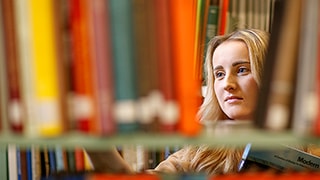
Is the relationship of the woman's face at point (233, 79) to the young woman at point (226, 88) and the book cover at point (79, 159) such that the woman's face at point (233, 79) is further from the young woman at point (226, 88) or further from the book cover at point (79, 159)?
the book cover at point (79, 159)

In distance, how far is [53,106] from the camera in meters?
0.76

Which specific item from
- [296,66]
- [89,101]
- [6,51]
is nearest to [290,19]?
[296,66]

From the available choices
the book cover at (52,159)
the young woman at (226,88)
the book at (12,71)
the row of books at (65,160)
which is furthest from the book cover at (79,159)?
the young woman at (226,88)

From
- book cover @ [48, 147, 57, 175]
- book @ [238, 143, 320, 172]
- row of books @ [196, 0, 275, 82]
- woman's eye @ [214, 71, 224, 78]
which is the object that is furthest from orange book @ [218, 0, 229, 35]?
book cover @ [48, 147, 57, 175]

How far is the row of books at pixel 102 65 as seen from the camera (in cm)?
76

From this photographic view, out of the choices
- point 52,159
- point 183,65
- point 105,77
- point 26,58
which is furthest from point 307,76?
point 52,159

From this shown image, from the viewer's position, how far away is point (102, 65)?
2.52ft

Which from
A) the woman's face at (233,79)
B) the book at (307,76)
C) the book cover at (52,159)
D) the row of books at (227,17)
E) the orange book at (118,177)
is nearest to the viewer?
the book at (307,76)

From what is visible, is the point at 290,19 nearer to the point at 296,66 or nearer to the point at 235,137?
the point at 296,66

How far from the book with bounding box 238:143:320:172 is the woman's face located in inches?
4.5

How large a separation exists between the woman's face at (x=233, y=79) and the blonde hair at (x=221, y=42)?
13 mm

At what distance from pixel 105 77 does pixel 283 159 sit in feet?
2.73

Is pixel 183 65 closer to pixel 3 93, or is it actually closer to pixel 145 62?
pixel 145 62

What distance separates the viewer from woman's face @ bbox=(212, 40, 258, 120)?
1511 millimetres
